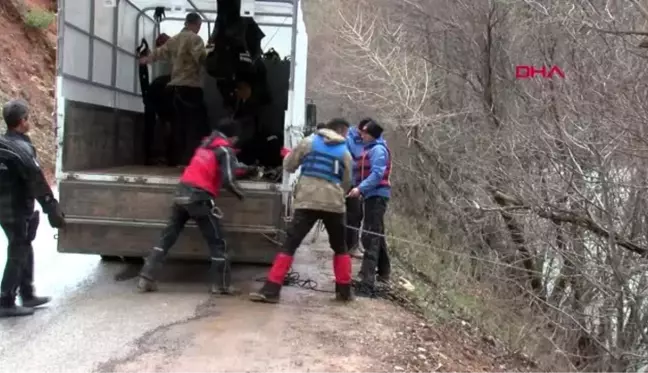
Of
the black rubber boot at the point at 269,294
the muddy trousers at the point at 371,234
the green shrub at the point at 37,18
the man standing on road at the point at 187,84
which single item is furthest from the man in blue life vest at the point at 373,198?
the green shrub at the point at 37,18

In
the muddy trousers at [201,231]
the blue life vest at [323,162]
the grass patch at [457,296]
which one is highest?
the blue life vest at [323,162]

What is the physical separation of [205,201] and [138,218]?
0.80 m

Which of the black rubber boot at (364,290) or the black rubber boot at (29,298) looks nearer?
the black rubber boot at (29,298)

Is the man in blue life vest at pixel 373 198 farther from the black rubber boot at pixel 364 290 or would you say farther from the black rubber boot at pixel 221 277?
the black rubber boot at pixel 221 277

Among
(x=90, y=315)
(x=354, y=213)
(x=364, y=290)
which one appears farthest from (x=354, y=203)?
(x=90, y=315)

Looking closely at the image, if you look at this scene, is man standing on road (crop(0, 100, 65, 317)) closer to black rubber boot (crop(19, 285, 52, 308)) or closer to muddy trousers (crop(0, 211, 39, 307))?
muddy trousers (crop(0, 211, 39, 307))

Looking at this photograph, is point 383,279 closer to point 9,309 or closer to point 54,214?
point 54,214

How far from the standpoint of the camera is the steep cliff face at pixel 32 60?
21.5m

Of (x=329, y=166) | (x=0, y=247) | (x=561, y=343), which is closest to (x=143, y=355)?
(x=329, y=166)

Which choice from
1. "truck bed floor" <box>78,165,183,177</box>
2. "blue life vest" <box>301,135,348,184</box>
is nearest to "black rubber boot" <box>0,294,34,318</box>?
"truck bed floor" <box>78,165,183,177</box>

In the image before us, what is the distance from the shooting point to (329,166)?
7.30m

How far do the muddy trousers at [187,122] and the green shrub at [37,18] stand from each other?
1552 cm

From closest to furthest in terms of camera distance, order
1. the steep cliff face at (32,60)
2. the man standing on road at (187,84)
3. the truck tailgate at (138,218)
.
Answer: the truck tailgate at (138,218) → the man standing on road at (187,84) → the steep cliff face at (32,60)

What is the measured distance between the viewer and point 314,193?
23.8 ft
